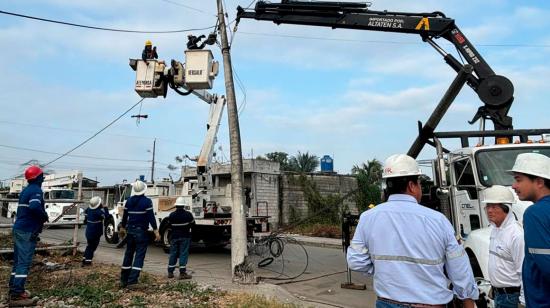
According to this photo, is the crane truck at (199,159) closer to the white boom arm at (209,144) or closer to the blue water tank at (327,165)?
the white boom arm at (209,144)

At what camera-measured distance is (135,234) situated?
848 centimetres

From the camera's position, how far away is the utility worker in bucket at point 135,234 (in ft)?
26.7

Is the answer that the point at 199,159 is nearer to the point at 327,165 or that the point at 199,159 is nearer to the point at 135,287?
the point at 135,287

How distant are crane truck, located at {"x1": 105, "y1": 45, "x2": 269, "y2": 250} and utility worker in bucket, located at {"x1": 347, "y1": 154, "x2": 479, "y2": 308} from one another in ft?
29.4

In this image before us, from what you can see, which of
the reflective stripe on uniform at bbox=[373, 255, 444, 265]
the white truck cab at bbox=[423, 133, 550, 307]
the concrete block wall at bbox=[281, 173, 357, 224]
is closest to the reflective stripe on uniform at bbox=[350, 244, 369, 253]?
the reflective stripe on uniform at bbox=[373, 255, 444, 265]

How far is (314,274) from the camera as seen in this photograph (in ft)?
36.0

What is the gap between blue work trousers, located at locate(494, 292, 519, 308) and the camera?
4059 millimetres

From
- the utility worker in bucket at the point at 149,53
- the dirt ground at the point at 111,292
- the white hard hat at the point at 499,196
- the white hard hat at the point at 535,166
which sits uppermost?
the utility worker in bucket at the point at 149,53

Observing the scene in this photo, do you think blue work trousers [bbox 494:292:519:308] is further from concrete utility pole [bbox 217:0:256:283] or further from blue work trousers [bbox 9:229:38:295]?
blue work trousers [bbox 9:229:38:295]

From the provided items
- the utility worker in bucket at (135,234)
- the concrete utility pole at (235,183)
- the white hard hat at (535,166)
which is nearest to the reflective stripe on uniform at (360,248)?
the white hard hat at (535,166)

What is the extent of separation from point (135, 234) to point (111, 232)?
9997mm

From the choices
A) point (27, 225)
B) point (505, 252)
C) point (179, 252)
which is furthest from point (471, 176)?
point (27, 225)

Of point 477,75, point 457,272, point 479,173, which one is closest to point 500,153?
point 479,173

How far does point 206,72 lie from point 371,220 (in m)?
9.02
